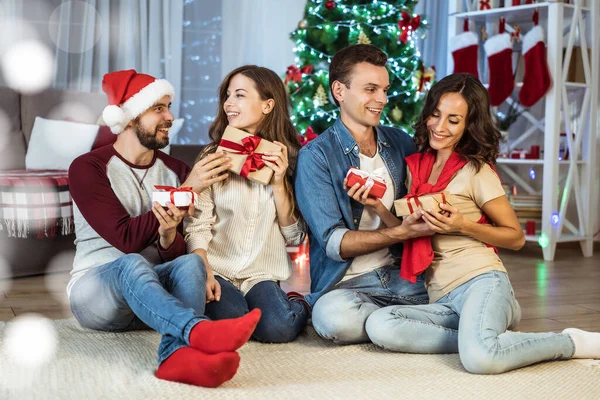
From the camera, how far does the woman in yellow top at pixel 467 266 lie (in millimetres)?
1914

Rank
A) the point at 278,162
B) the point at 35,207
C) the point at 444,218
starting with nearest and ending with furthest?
the point at 444,218 < the point at 278,162 < the point at 35,207

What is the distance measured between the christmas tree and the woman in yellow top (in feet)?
6.21

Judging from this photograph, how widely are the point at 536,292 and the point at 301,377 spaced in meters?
1.61

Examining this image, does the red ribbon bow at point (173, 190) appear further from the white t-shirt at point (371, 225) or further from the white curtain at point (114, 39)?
the white curtain at point (114, 39)

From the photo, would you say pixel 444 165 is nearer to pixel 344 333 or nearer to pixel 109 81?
pixel 344 333

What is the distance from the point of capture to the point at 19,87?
14.6 feet

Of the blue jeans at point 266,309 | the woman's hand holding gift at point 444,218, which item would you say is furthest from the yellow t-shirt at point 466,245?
the blue jeans at point 266,309

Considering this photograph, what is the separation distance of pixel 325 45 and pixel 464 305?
2441mm

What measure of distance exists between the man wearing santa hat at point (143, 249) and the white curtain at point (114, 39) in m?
2.58

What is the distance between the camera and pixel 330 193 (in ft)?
7.30

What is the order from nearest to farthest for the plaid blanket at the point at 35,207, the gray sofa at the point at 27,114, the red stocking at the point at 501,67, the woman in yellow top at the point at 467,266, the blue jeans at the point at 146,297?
the blue jeans at the point at 146,297
the woman in yellow top at the point at 467,266
the plaid blanket at the point at 35,207
the gray sofa at the point at 27,114
the red stocking at the point at 501,67

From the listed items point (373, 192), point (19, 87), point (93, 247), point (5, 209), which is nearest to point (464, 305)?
point (373, 192)

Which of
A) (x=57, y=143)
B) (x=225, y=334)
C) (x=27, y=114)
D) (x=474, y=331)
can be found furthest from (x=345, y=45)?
(x=225, y=334)

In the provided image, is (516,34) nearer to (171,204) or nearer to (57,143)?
(57,143)
